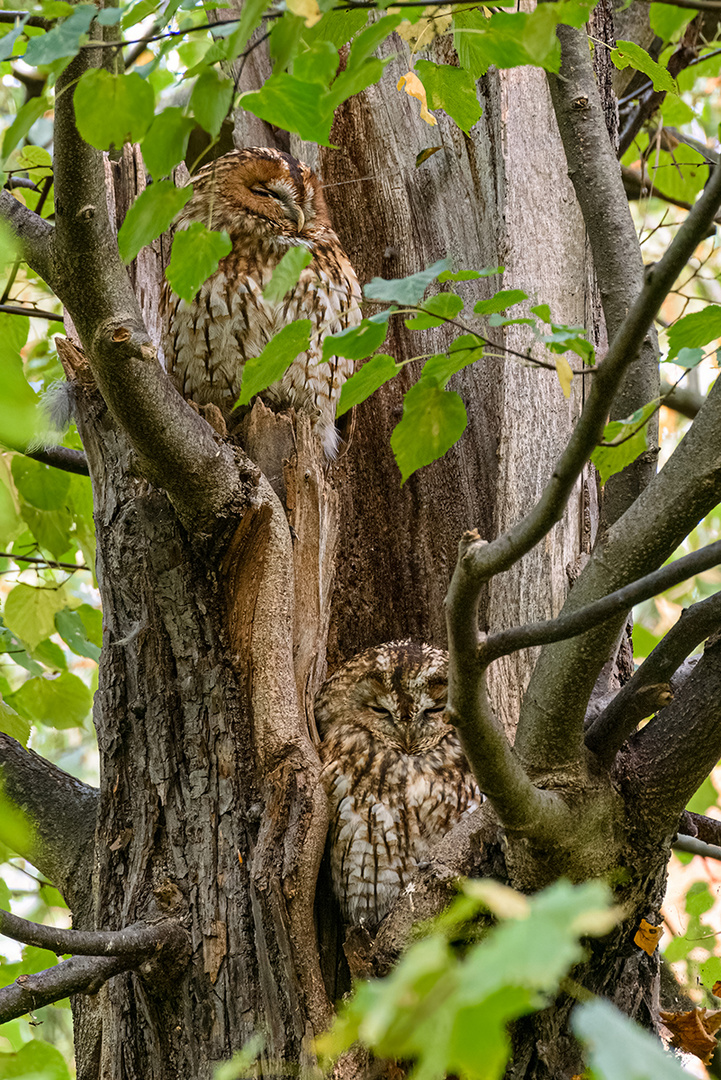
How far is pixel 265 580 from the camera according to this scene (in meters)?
1.73

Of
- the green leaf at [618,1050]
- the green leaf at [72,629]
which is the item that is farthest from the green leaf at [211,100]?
the green leaf at [72,629]

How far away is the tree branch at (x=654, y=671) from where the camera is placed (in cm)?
122

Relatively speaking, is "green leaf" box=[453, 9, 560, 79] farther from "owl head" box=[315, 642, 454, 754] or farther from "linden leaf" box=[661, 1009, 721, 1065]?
"linden leaf" box=[661, 1009, 721, 1065]

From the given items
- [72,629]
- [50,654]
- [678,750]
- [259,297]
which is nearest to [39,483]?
[72,629]

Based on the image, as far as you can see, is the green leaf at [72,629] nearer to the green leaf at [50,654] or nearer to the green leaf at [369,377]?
the green leaf at [50,654]

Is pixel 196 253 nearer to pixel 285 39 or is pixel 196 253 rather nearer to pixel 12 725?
pixel 285 39

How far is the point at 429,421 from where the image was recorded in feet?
3.89

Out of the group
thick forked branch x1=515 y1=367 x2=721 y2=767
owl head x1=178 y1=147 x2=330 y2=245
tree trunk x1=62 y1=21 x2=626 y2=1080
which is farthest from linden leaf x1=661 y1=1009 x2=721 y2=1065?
owl head x1=178 y1=147 x2=330 y2=245

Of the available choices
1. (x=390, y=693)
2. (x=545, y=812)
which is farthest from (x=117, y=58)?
(x=390, y=693)

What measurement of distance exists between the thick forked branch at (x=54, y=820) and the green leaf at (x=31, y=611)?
776mm

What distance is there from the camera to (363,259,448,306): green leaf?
979 millimetres

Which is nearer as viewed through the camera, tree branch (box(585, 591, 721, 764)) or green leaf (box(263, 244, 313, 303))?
green leaf (box(263, 244, 313, 303))

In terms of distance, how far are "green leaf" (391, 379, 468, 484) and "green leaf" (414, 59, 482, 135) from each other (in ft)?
1.62

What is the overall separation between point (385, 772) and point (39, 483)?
1.18m
